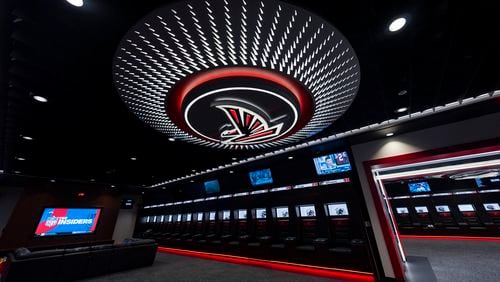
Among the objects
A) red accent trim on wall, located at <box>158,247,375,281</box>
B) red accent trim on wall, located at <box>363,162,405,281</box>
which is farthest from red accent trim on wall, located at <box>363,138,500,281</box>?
red accent trim on wall, located at <box>158,247,375,281</box>

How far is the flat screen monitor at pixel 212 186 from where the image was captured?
31.6ft

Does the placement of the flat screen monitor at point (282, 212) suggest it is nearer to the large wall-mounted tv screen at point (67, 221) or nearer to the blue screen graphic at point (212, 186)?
the blue screen graphic at point (212, 186)

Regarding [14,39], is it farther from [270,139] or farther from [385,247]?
[385,247]

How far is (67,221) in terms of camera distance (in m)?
10.6

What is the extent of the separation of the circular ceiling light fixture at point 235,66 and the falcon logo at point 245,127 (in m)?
0.03

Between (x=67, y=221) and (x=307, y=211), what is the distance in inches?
518

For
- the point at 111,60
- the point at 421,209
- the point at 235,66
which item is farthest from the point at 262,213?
the point at 421,209

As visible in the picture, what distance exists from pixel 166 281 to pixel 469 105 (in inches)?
330

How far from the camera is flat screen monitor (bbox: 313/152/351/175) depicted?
600cm

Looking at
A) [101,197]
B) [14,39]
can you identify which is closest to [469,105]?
[14,39]

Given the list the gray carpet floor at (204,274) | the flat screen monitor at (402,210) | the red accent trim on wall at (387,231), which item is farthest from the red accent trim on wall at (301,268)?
the flat screen monitor at (402,210)

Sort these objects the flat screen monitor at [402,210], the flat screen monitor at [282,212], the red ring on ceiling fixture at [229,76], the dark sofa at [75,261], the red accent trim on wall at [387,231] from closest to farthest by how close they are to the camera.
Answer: the red ring on ceiling fixture at [229,76] < the dark sofa at [75,261] < the red accent trim on wall at [387,231] < the flat screen monitor at [282,212] < the flat screen monitor at [402,210]

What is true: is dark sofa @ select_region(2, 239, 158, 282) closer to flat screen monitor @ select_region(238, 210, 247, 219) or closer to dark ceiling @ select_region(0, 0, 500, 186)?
dark ceiling @ select_region(0, 0, 500, 186)

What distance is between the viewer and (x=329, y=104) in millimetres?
3576
